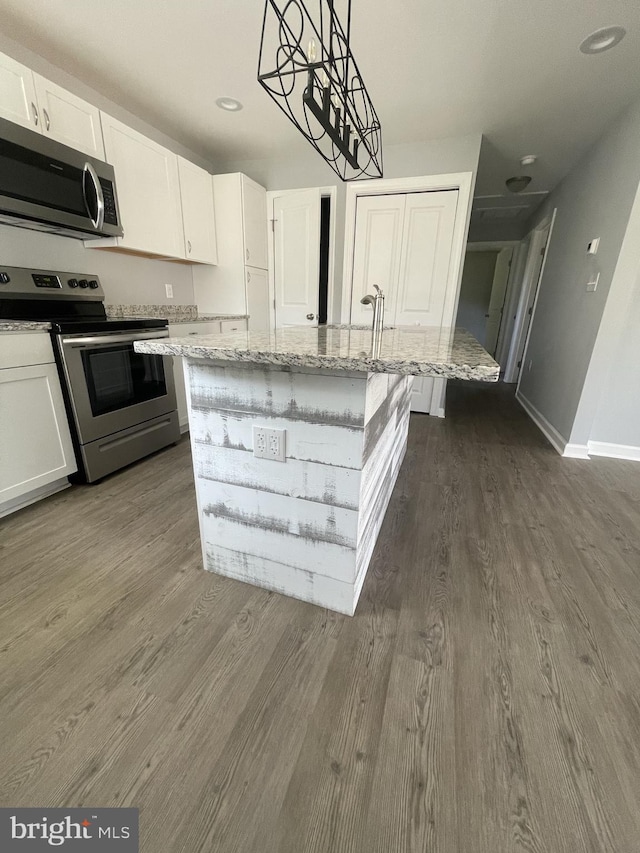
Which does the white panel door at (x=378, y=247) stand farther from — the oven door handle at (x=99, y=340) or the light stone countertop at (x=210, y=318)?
the oven door handle at (x=99, y=340)

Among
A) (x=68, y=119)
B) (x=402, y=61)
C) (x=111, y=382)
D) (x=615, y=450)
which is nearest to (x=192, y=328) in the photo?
(x=111, y=382)

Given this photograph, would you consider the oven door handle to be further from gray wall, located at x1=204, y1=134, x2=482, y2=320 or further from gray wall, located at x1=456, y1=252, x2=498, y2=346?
gray wall, located at x1=456, y1=252, x2=498, y2=346

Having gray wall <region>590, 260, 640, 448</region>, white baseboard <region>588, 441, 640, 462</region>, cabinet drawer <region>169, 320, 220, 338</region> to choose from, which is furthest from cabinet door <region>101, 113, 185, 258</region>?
white baseboard <region>588, 441, 640, 462</region>

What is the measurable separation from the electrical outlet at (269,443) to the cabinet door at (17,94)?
2.24 metres

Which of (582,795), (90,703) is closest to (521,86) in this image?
(582,795)

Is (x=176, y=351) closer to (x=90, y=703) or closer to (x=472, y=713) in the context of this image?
(x=90, y=703)

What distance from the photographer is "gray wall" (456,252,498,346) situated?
730cm

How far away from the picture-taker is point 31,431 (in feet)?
6.02

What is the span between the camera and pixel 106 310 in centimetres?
272

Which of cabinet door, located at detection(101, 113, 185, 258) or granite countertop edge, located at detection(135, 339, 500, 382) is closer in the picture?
granite countertop edge, located at detection(135, 339, 500, 382)

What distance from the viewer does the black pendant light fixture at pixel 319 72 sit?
3.34 feet

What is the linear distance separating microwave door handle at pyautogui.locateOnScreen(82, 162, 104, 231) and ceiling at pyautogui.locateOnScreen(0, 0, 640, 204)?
66 centimetres

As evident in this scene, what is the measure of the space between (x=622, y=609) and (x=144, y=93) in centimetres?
411

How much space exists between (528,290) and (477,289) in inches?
114
